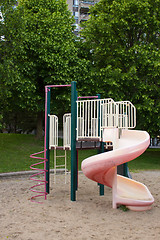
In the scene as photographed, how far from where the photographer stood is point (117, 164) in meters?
6.71

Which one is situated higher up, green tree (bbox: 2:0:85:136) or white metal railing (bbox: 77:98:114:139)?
green tree (bbox: 2:0:85:136)

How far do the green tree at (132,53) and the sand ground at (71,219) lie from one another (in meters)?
9.20

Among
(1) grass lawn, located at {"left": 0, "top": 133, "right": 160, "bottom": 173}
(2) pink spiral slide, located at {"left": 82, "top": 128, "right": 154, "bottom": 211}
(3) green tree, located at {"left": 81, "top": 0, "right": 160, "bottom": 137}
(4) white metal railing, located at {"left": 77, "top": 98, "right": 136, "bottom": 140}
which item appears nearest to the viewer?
(2) pink spiral slide, located at {"left": 82, "top": 128, "right": 154, "bottom": 211}

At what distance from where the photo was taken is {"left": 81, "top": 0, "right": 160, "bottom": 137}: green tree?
56.8ft

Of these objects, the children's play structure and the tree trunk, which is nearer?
the children's play structure

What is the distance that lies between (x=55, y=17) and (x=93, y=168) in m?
14.3

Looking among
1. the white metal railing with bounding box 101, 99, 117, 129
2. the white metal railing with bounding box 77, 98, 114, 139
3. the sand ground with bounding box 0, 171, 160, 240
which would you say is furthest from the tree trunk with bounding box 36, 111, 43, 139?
the white metal railing with bounding box 101, 99, 117, 129

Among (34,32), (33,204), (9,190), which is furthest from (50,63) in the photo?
(33,204)

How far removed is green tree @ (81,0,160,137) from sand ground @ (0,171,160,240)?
9.20 m

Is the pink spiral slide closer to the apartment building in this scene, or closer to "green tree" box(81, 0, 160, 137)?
"green tree" box(81, 0, 160, 137)

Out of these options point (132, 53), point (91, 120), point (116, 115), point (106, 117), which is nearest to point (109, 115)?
point (106, 117)

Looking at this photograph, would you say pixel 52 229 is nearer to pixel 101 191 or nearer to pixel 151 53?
pixel 101 191

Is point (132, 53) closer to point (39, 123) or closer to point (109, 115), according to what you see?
point (39, 123)

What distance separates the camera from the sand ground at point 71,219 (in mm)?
5328
